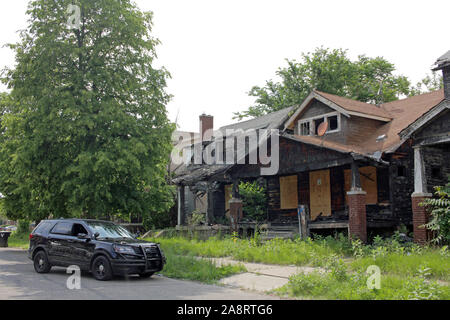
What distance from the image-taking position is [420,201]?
52.6 ft

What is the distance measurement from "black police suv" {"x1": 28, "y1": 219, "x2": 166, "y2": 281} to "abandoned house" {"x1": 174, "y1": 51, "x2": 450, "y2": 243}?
8.43 metres

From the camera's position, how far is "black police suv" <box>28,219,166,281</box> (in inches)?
470

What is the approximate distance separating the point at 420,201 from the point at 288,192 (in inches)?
363

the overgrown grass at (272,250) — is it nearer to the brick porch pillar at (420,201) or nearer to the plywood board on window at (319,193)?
the brick porch pillar at (420,201)

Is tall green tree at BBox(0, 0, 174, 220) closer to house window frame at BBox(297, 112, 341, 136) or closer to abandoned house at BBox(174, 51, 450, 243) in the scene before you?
abandoned house at BBox(174, 51, 450, 243)

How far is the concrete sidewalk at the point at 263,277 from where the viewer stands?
1091cm

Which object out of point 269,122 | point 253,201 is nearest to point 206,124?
point 269,122

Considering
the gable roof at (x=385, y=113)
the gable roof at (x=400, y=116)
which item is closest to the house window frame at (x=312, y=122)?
the gable roof at (x=385, y=113)

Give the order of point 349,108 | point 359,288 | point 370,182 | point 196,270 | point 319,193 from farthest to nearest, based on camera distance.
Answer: point 319,193 < point 349,108 < point 370,182 < point 196,270 < point 359,288

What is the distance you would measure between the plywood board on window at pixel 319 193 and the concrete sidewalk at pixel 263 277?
348 inches

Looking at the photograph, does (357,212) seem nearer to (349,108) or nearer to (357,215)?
(357,215)
